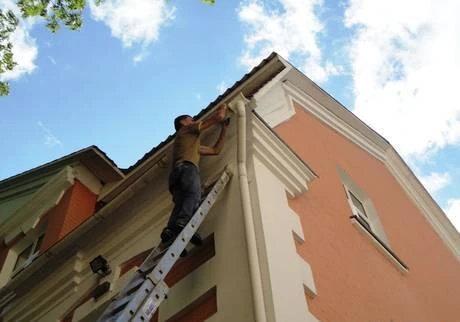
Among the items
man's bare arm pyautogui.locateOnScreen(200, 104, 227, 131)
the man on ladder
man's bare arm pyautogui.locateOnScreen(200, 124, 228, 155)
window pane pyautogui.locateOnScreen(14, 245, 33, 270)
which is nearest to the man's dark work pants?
the man on ladder

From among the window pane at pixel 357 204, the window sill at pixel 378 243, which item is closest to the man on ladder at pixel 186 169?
the window sill at pixel 378 243

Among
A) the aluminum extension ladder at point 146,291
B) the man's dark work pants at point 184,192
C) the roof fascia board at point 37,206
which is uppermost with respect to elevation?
the roof fascia board at point 37,206

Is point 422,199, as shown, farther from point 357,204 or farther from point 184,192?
point 184,192

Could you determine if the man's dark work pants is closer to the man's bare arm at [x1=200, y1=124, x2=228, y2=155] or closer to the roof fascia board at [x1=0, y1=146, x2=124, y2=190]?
the man's bare arm at [x1=200, y1=124, x2=228, y2=155]

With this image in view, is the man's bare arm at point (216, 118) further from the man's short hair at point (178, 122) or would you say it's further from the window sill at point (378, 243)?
the window sill at point (378, 243)

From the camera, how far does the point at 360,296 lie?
4680mm

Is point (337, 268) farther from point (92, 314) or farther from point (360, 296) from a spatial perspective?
point (92, 314)

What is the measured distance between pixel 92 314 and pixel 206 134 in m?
2.27

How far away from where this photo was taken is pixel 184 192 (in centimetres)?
436

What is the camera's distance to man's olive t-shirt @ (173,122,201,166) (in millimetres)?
4859

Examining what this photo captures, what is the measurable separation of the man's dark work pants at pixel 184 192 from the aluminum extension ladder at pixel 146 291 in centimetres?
22

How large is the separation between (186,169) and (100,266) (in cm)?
179

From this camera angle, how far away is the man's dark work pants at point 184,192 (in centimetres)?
403

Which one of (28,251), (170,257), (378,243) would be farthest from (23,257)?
(170,257)
